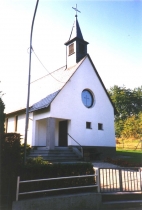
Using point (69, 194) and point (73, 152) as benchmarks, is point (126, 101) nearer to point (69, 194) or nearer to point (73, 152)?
point (73, 152)

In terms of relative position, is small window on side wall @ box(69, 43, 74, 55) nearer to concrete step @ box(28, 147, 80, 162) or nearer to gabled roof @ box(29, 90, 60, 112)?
gabled roof @ box(29, 90, 60, 112)

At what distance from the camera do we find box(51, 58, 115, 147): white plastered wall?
17594 mm

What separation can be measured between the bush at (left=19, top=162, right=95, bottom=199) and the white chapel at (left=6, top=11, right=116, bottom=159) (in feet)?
26.5

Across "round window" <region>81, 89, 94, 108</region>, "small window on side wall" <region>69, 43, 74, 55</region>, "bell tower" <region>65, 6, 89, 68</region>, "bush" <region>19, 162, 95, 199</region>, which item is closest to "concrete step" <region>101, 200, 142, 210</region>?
"bush" <region>19, 162, 95, 199</region>

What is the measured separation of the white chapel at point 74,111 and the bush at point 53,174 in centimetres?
806

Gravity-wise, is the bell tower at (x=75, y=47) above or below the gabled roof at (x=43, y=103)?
above

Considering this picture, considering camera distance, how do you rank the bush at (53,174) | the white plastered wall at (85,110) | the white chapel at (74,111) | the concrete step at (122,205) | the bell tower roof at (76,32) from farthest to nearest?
the bell tower roof at (76,32)
the white plastered wall at (85,110)
the white chapel at (74,111)
the concrete step at (122,205)
the bush at (53,174)

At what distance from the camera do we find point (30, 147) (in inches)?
680

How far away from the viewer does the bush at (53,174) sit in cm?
691

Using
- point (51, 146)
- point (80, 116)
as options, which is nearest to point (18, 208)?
point (51, 146)

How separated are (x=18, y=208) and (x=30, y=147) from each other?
11131mm

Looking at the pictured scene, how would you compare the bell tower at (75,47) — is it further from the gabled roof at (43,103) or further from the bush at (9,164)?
the bush at (9,164)

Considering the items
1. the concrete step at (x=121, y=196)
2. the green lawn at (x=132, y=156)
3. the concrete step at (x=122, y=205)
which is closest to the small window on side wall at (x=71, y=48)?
the green lawn at (x=132, y=156)

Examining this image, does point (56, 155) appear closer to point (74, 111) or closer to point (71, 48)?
point (74, 111)
